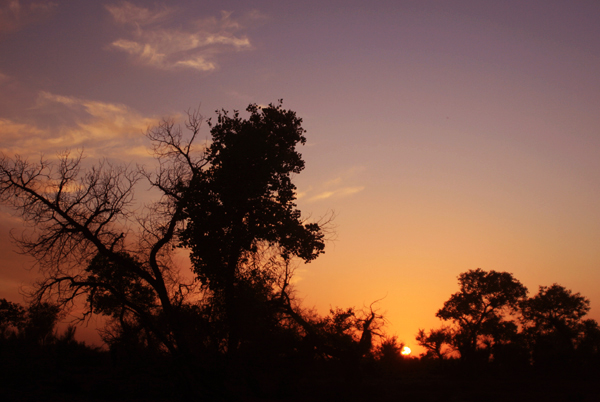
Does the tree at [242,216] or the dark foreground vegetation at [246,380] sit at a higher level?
the tree at [242,216]

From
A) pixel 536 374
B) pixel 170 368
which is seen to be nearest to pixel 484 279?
pixel 536 374

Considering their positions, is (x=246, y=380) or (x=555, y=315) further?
(x=555, y=315)

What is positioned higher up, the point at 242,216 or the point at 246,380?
the point at 242,216

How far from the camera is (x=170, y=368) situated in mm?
16359

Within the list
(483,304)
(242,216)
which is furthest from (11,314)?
(483,304)

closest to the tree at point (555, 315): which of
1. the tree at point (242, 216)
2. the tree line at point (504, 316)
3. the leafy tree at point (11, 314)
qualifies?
the tree line at point (504, 316)

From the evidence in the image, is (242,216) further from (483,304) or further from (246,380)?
(483,304)

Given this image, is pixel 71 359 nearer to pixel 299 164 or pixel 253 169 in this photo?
pixel 253 169

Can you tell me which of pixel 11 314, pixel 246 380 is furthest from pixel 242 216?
pixel 11 314

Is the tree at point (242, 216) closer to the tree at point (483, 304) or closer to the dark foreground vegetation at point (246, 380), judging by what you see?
the dark foreground vegetation at point (246, 380)

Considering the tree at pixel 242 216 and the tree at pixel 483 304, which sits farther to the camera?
the tree at pixel 483 304

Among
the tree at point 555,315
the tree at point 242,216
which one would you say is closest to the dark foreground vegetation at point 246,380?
the tree at point 242,216

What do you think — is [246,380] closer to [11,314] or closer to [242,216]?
[242,216]

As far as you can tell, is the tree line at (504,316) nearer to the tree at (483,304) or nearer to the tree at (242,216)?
the tree at (483,304)
